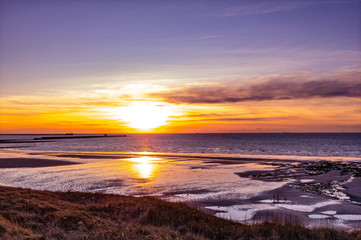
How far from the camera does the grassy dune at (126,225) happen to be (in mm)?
9898

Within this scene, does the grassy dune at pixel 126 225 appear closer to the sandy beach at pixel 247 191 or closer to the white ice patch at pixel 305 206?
the sandy beach at pixel 247 191

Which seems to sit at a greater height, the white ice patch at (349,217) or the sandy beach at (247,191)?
the white ice patch at (349,217)

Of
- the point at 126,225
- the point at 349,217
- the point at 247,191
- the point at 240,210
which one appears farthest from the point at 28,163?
the point at 349,217

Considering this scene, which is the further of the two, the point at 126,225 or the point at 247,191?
the point at 247,191

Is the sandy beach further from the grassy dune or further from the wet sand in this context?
the wet sand

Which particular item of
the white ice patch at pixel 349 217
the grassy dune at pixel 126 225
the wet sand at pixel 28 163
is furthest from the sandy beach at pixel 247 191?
the wet sand at pixel 28 163

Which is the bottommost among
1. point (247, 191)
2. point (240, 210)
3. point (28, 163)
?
point (28, 163)

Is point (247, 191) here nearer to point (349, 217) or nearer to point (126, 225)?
point (349, 217)

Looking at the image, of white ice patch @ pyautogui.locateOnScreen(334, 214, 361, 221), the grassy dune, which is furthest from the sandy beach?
the grassy dune

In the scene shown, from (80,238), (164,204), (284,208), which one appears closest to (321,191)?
(284,208)

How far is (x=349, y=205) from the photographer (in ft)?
64.0

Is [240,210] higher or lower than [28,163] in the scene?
higher

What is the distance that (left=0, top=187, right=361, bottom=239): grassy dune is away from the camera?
9.90 m

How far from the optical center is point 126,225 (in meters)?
11.3
